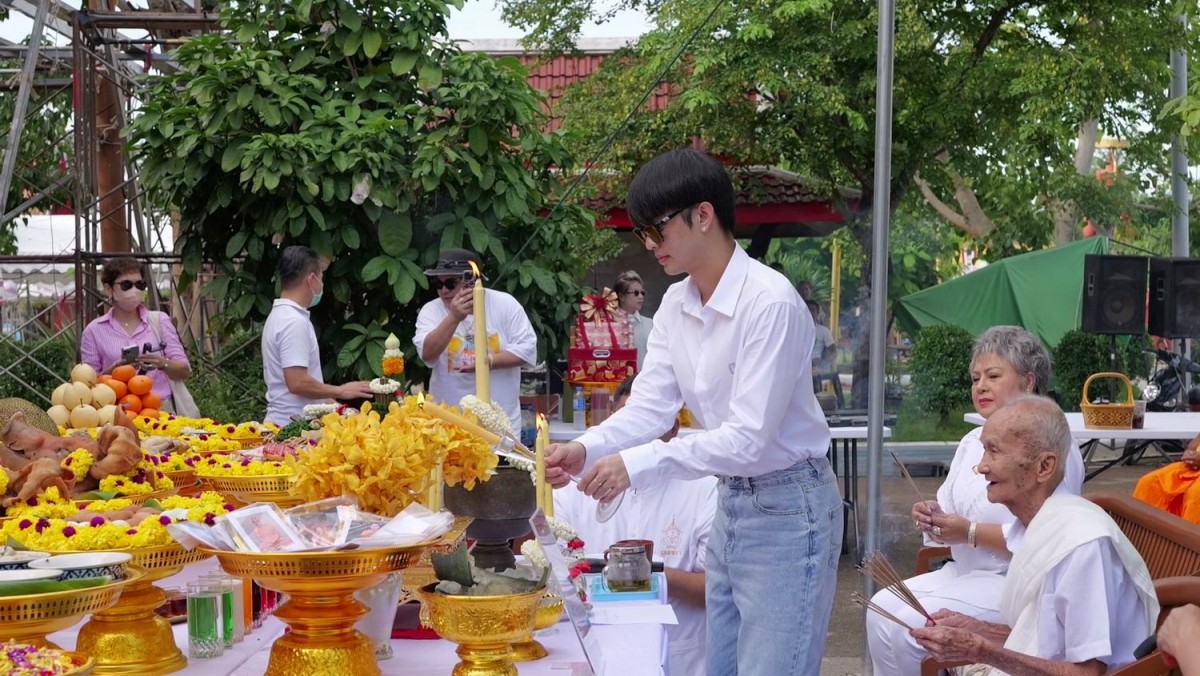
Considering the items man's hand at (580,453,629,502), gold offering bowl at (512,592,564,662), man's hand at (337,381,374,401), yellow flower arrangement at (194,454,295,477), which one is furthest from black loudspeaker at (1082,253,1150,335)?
gold offering bowl at (512,592,564,662)

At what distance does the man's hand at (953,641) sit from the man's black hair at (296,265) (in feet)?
12.4

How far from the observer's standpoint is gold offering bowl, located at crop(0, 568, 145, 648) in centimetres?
198

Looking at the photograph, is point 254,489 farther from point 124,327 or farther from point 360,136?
point 360,136

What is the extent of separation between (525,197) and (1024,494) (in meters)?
5.27

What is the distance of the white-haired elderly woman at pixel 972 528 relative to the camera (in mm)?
4145

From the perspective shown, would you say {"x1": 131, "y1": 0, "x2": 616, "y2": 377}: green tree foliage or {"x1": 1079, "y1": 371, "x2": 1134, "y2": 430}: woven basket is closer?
{"x1": 131, "y1": 0, "x2": 616, "y2": 377}: green tree foliage

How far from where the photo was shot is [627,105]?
14.0 m

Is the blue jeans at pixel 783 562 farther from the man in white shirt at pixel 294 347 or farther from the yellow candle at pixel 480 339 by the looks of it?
the man in white shirt at pixel 294 347

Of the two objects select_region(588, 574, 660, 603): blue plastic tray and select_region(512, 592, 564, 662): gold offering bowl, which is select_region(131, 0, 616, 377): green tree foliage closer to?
select_region(588, 574, 660, 603): blue plastic tray

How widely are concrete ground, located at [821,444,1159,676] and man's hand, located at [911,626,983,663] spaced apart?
2.28 m

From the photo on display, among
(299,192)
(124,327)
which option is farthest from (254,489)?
(299,192)

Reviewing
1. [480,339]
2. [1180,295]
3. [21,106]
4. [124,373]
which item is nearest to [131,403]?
[124,373]

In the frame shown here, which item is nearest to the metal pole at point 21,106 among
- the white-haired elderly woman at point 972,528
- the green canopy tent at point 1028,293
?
the white-haired elderly woman at point 972,528

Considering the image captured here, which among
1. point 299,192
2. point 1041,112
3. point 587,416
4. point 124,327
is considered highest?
point 1041,112
